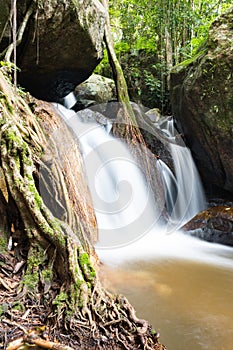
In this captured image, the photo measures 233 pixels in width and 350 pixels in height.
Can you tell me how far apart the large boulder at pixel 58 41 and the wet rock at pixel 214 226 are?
366 cm

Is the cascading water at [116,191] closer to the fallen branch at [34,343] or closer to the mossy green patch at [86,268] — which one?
the mossy green patch at [86,268]

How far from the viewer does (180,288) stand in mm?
3080

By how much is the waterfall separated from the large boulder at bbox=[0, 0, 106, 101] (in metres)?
1.29

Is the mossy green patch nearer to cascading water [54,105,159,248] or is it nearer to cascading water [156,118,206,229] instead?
cascading water [54,105,159,248]

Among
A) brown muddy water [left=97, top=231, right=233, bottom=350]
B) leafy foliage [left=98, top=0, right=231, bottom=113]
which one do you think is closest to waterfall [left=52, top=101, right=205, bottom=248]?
brown muddy water [left=97, top=231, right=233, bottom=350]

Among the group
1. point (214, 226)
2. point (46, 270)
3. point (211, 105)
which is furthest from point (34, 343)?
point (211, 105)

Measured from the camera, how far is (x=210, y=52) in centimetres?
569

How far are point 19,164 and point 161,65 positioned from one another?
8.51 meters

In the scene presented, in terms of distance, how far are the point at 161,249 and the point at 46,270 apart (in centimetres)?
272

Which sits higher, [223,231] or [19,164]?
[19,164]

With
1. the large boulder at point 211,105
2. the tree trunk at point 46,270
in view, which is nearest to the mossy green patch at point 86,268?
the tree trunk at point 46,270

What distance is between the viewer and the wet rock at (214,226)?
5.07m

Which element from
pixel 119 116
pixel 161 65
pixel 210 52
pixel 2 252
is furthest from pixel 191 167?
pixel 2 252

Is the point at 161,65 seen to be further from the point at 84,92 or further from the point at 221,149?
the point at 221,149
